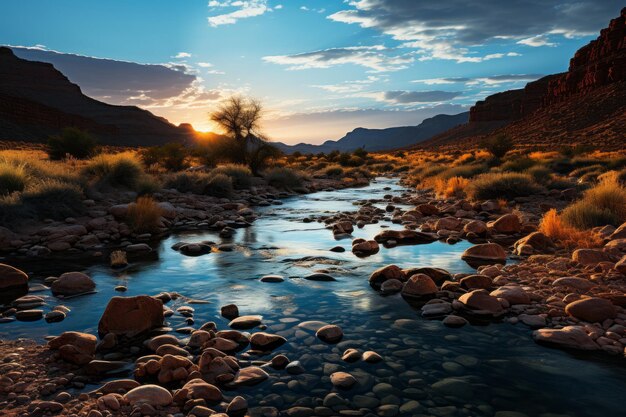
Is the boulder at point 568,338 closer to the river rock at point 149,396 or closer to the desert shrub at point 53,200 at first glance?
the river rock at point 149,396

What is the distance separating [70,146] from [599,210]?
27834mm

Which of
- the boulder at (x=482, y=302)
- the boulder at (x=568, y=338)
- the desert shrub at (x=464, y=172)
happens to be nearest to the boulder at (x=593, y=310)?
the boulder at (x=568, y=338)

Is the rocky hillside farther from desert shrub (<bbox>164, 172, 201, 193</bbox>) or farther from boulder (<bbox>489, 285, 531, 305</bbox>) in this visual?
boulder (<bbox>489, 285, 531, 305</bbox>)

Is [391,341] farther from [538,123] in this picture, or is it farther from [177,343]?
[538,123]

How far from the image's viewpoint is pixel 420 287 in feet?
23.0

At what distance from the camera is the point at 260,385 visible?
4.43m

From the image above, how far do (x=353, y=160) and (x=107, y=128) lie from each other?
239 feet

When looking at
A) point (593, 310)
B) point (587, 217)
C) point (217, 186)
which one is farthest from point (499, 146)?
point (593, 310)

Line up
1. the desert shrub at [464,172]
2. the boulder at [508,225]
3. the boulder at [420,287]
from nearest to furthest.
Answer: the boulder at [420,287] < the boulder at [508,225] < the desert shrub at [464,172]

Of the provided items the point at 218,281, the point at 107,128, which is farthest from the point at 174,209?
the point at 107,128

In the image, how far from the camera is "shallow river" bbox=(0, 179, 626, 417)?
4199mm

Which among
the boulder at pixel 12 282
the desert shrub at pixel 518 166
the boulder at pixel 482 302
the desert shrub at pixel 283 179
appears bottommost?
the boulder at pixel 482 302

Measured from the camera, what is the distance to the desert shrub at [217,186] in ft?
65.8

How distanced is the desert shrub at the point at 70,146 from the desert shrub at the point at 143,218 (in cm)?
1762
